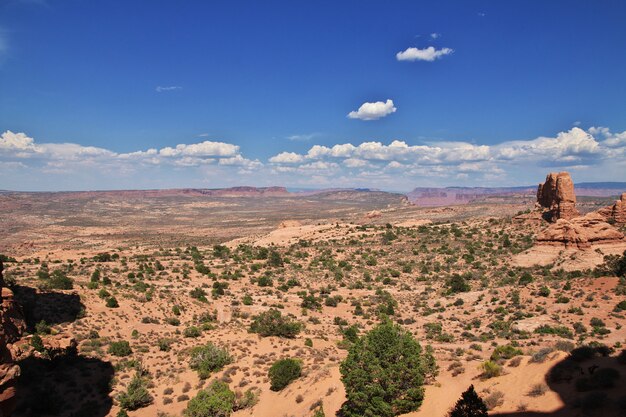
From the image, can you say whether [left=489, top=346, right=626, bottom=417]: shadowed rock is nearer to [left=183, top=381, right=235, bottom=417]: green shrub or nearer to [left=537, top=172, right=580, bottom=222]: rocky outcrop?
[left=183, top=381, right=235, bottom=417]: green shrub

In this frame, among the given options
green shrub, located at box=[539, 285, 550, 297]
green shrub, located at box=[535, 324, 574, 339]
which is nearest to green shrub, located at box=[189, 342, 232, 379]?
green shrub, located at box=[535, 324, 574, 339]

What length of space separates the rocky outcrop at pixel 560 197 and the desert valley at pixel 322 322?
0.79ft

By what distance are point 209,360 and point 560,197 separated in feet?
171

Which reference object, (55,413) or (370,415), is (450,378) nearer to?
(370,415)

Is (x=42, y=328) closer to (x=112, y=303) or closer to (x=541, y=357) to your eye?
(x=112, y=303)

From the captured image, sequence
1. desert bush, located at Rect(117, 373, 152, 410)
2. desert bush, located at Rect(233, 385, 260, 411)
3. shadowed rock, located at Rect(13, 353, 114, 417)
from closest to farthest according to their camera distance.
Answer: shadowed rock, located at Rect(13, 353, 114, 417) < desert bush, located at Rect(233, 385, 260, 411) < desert bush, located at Rect(117, 373, 152, 410)

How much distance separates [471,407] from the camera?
40.2ft

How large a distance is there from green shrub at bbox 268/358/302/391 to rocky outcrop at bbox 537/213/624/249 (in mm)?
37367

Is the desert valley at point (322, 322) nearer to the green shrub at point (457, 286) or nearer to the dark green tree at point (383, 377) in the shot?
the green shrub at point (457, 286)

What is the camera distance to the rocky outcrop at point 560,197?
171 feet

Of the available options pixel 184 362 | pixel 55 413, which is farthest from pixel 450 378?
pixel 55 413

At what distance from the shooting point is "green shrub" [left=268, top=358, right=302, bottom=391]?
20.8 m

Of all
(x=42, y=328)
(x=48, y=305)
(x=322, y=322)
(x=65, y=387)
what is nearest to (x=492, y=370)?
(x=322, y=322)

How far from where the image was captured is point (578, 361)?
14852 millimetres
